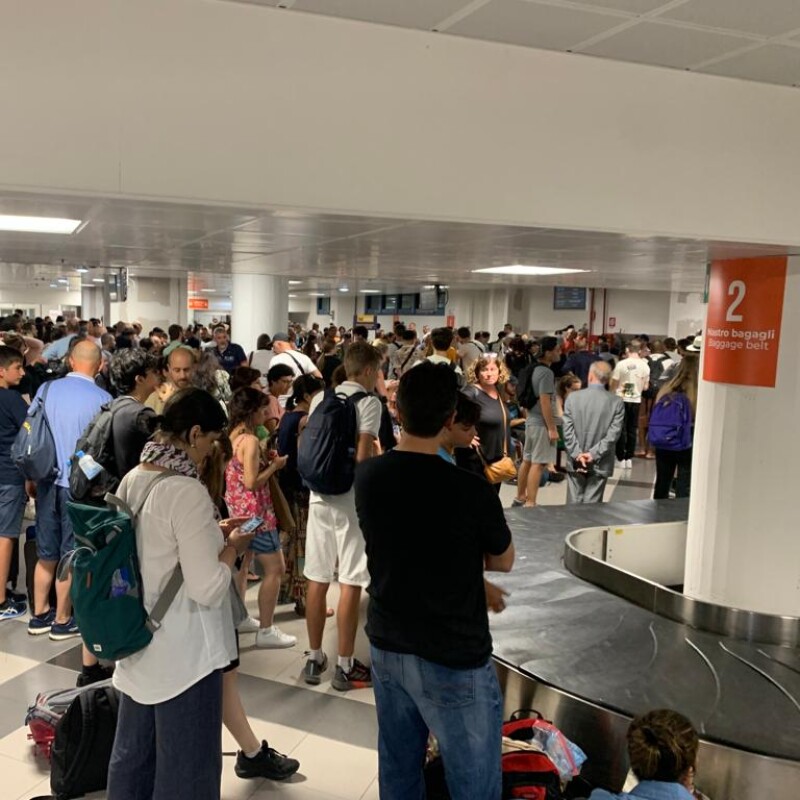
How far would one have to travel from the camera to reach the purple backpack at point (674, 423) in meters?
7.17

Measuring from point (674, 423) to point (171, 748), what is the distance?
18.9 feet

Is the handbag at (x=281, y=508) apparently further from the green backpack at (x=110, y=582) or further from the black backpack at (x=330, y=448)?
the green backpack at (x=110, y=582)

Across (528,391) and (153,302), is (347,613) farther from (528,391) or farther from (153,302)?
(153,302)

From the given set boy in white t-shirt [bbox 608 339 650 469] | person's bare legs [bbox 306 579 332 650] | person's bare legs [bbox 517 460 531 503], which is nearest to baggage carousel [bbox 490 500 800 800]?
person's bare legs [bbox 306 579 332 650]

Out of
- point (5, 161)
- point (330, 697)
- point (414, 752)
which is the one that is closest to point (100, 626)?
point (414, 752)

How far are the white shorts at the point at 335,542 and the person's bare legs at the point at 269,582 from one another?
40cm

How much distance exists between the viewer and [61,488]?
4.83m

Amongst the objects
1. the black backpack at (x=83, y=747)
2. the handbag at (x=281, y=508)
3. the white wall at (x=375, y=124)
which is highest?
the white wall at (x=375, y=124)

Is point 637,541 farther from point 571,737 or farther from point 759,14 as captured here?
point 759,14

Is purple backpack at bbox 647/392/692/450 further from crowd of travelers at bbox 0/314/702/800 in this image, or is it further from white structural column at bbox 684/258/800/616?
white structural column at bbox 684/258/800/616

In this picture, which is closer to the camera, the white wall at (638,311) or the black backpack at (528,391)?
the black backpack at (528,391)

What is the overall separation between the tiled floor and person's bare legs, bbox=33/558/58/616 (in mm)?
185

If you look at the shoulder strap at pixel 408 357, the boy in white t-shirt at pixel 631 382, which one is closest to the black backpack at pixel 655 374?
the boy in white t-shirt at pixel 631 382

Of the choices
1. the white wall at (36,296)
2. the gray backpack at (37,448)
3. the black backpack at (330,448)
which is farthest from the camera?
the white wall at (36,296)
